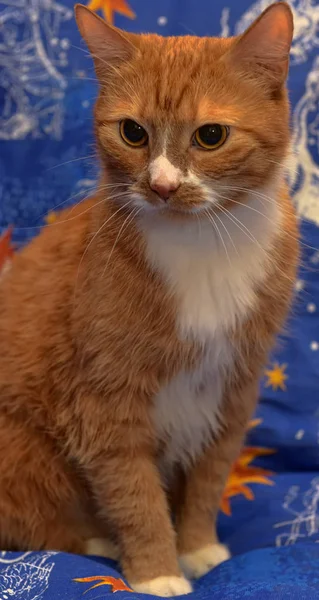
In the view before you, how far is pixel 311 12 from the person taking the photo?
1540mm

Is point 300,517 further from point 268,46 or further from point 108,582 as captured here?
point 268,46

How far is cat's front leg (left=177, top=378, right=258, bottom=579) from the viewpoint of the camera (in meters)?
1.20

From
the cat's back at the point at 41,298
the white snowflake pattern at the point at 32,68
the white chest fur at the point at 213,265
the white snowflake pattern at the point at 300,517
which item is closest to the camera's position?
the white chest fur at the point at 213,265

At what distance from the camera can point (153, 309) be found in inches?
40.1

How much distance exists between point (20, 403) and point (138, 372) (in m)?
0.22

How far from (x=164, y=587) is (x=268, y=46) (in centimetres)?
75

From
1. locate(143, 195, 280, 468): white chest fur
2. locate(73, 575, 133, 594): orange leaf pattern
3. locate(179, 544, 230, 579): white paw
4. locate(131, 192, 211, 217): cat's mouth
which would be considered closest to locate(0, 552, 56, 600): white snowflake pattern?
locate(73, 575, 133, 594): orange leaf pattern

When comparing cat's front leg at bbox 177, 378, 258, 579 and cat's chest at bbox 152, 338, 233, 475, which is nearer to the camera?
cat's chest at bbox 152, 338, 233, 475

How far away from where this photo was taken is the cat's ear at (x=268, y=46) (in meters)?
0.91

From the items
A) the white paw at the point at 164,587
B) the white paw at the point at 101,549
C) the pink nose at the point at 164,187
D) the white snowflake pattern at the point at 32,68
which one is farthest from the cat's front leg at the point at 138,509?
the white snowflake pattern at the point at 32,68

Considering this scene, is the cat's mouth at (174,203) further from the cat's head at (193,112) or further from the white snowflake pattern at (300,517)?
the white snowflake pattern at (300,517)

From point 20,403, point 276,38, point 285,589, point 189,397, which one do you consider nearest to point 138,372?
point 189,397

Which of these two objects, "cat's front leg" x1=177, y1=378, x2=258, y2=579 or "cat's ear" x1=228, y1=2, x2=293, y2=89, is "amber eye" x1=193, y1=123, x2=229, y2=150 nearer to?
"cat's ear" x1=228, y1=2, x2=293, y2=89

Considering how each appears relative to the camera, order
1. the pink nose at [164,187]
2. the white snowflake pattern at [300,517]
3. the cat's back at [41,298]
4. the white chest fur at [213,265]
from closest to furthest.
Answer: the pink nose at [164,187] < the white chest fur at [213,265] < the cat's back at [41,298] < the white snowflake pattern at [300,517]
